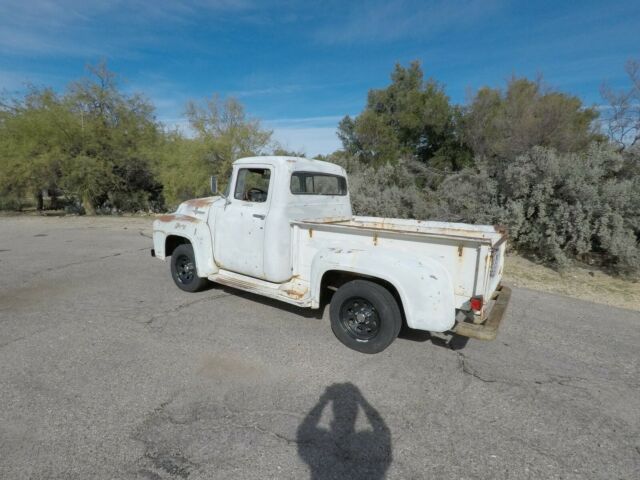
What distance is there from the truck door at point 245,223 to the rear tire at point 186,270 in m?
0.60

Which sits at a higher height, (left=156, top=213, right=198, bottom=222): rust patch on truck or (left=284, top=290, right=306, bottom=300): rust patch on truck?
(left=156, top=213, right=198, bottom=222): rust patch on truck

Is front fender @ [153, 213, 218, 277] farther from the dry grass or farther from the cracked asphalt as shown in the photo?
the dry grass

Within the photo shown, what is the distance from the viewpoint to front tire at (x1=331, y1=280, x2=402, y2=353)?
3436 millimetres

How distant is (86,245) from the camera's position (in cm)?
968

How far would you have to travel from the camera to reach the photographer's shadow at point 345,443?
2199 millimetres

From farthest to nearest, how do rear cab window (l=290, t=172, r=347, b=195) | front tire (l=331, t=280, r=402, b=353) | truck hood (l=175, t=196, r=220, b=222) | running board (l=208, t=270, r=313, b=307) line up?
truck hood (l=175, t=196, r=220, b=222), rear cab window (l=290, t=172, r=347, b=195), running board (l=208, t=270, r=313, b=307), front tire (l=331, t=280, r=402, b=353)

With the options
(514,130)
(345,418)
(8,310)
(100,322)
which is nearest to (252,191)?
(100,322)

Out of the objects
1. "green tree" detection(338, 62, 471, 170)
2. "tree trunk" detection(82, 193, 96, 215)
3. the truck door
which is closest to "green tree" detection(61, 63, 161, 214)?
"tree trunk" detection(82, 193, 96, 215)

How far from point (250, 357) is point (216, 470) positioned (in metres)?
1.43

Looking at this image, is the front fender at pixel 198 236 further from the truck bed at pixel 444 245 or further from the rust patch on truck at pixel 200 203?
the truck bed at pixel 444 245

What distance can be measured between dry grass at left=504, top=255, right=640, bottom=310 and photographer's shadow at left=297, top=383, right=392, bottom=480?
4.99m

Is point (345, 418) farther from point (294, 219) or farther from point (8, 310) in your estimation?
point (8, 310)

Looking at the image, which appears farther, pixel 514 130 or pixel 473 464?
pixel 514 130

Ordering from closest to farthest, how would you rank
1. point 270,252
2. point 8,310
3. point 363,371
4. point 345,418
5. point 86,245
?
point 345,418
point 363,371
point 270,252
point 8,310
point 86,245
